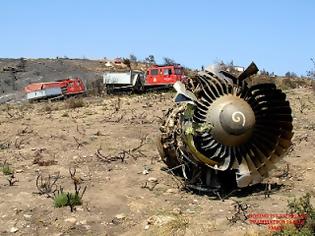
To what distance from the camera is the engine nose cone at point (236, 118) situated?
23.3ft

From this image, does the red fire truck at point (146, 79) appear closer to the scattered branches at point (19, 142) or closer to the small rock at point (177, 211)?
the scattered branches at point (19, 142)

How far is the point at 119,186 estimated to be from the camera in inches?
315

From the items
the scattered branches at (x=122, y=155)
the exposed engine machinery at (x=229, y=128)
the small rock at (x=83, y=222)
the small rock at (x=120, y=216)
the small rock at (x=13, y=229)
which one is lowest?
the small rock at (x=13, y=229)

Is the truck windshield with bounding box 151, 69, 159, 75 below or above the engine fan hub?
above

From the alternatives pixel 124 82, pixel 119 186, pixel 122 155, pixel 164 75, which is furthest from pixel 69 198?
pixel 124 82

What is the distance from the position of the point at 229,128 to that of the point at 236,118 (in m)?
0.16

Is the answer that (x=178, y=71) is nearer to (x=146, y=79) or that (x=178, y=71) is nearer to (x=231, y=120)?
(x=146, y=79)

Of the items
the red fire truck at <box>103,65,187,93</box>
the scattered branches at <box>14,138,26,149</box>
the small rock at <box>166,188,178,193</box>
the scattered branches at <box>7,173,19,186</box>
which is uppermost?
the red fire truck at <box>103,65,187,93</box>

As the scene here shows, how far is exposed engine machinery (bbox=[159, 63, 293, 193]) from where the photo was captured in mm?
7184

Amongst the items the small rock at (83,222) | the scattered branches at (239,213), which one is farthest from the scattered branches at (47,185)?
the scattered branches at (239,213)

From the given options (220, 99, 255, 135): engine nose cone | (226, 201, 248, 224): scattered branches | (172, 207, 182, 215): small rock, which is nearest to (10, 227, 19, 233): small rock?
(172, 207, 182, 215): small rock

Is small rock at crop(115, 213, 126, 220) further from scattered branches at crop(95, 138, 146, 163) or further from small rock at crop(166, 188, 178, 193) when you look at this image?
scattered branches at crop(95, 138, 146, 163)

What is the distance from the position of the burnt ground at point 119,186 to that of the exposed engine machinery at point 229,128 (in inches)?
14.7

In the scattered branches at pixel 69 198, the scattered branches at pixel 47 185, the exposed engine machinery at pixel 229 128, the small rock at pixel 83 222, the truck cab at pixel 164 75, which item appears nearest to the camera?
the small rock at pixel 83 222
